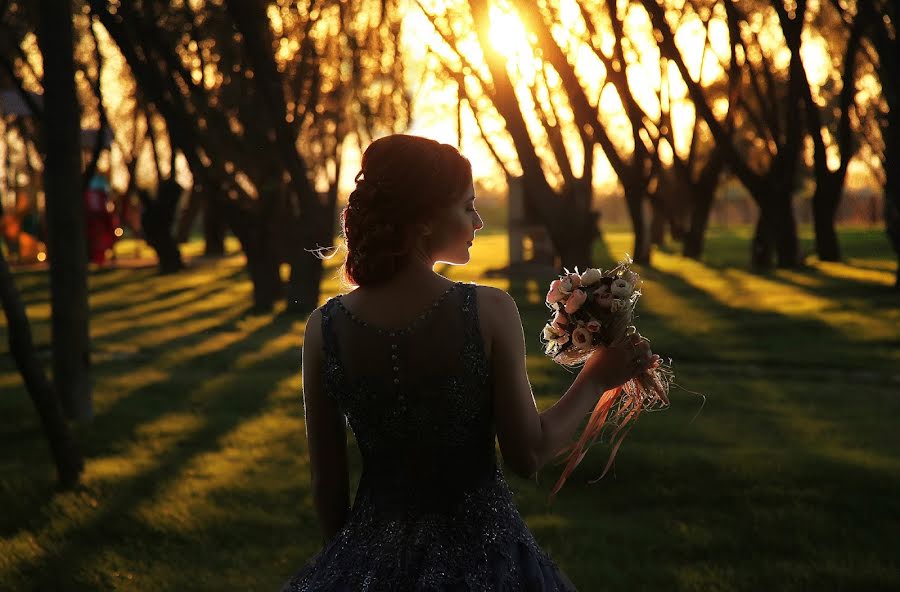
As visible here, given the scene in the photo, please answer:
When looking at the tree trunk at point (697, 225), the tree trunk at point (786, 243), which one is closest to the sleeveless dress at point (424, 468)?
the tree trunk at point (786, 243)

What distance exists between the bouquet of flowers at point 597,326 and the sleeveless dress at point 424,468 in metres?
0.26

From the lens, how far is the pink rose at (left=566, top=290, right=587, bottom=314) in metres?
3.49

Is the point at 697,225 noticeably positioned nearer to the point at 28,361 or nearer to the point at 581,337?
the point at 28,361

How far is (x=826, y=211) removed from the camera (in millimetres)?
29984

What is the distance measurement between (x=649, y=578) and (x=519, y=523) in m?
3.48

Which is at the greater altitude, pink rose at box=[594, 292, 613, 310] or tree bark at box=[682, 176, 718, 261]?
pink rose at box=[594, 292, 613, 310]

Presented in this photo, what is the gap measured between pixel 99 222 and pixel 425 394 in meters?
32.0

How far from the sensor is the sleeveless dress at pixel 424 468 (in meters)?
3.10

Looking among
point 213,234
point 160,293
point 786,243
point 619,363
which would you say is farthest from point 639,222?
point 619,363

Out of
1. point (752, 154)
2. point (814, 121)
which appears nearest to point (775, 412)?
point (814, 121)

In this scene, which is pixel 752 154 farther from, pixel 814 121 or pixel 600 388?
pixel 600 388

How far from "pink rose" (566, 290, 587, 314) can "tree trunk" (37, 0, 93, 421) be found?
7.01 metres

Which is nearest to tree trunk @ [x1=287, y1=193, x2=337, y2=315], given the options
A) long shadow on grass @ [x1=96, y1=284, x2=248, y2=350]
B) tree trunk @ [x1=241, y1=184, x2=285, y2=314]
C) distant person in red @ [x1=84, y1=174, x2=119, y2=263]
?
tree trunk @ [x1=241, y1=184, x2=285, y2=314]

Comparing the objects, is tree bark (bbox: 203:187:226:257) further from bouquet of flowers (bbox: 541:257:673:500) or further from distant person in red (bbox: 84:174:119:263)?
bouquet of flowers (bbox: 541:257:673:500)
